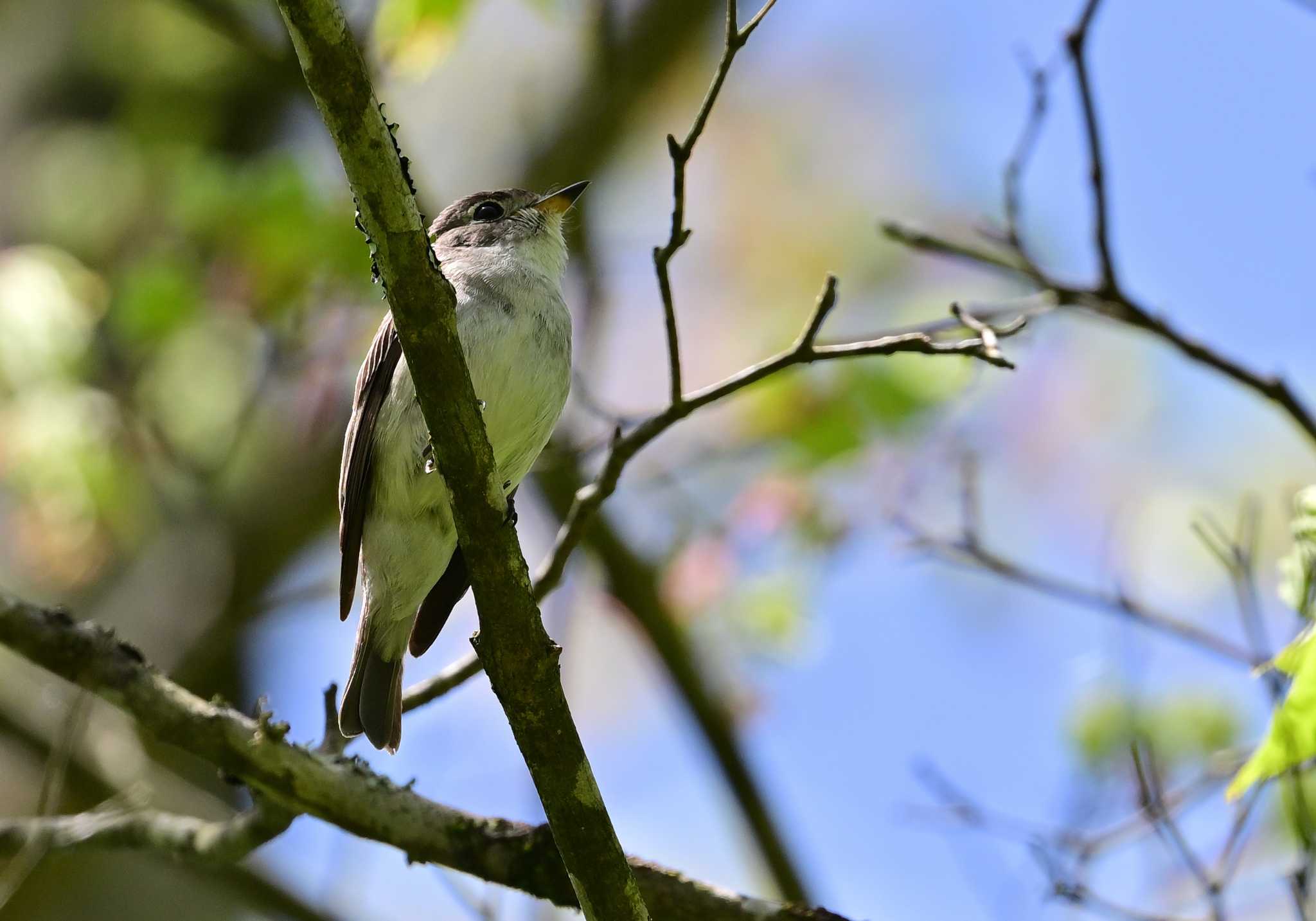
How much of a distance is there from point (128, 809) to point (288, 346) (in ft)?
7.57

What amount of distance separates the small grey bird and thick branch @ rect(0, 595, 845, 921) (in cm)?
56

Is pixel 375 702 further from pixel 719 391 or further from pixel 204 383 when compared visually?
pixel 204 383

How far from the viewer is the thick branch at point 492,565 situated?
2578 mm

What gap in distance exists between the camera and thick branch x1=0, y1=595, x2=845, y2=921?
3.11 metres

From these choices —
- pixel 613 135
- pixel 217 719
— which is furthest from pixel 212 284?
pixel 217 719

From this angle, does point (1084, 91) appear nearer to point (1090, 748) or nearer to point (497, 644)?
point (497, 644)

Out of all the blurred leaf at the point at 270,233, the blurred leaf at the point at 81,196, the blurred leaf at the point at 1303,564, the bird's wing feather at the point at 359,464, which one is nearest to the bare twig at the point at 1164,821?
the blurred leaf at the point at 1303,564

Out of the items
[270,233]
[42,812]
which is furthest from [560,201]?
[42,812]

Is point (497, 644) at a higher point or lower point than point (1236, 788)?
higher

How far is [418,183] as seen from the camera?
5.67 metres

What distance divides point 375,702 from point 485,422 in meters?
0.90

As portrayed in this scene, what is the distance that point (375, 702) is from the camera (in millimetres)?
3812

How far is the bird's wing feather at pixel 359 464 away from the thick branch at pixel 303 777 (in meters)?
0.72

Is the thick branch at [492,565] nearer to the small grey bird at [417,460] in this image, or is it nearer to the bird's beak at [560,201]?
the small grey bird at [417,460]
